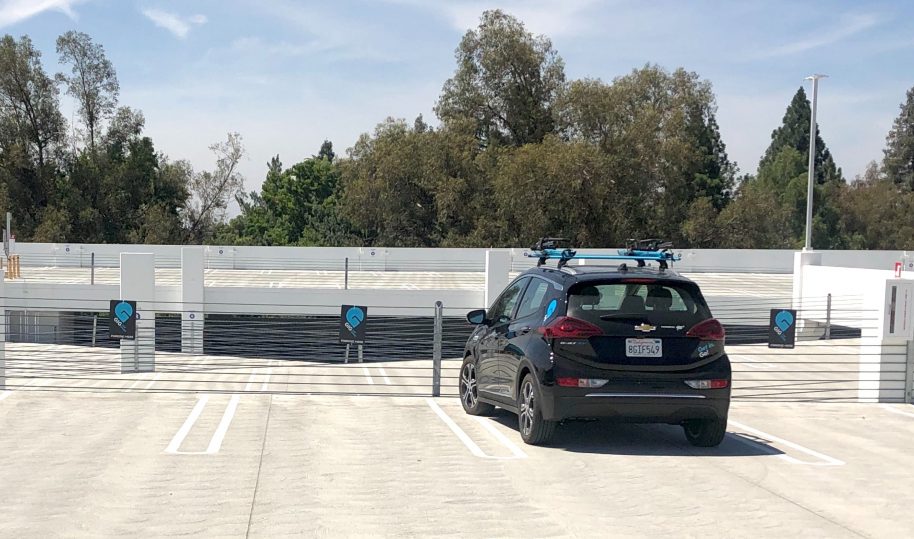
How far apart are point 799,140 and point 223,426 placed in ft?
306

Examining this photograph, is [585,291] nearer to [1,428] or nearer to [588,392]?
[588,392]

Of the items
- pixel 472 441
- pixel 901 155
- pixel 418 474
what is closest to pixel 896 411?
pixel 472 441

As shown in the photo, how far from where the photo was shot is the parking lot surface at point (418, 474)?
6203 millimetres

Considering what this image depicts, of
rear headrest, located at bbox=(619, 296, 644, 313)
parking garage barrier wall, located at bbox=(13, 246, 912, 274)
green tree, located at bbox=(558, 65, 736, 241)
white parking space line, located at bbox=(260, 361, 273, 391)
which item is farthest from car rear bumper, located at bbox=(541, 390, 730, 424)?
green tree, located at bbox=(558, 65, 736, 241)

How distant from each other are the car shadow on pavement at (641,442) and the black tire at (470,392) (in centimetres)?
42

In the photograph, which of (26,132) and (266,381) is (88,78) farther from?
(266,381)

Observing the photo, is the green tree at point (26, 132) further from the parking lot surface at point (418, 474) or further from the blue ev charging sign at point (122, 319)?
the parking lot surface at point (418, 474)

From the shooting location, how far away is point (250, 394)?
41.3 feet

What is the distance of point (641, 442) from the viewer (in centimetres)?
933

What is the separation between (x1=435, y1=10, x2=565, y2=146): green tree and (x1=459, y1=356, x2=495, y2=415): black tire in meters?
51.5

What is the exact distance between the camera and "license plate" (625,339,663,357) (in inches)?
334

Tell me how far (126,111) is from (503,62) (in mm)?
25389

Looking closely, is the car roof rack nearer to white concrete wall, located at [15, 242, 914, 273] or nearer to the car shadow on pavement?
the car shadow on pavement

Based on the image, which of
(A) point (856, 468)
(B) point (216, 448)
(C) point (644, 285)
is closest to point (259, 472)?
(B) point (216, 448)
